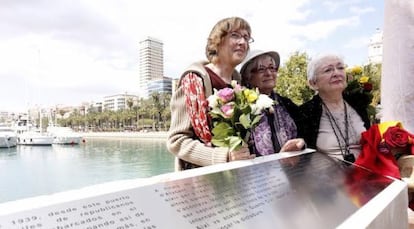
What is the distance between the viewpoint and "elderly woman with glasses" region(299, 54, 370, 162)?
82.5 inches

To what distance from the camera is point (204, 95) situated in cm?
168

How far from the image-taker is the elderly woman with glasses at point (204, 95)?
1594 mm

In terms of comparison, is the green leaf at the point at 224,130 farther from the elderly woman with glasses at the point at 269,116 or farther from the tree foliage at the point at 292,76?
the tree foliage at the point at 292,76

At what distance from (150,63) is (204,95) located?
8506 cm

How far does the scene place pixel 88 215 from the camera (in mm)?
688

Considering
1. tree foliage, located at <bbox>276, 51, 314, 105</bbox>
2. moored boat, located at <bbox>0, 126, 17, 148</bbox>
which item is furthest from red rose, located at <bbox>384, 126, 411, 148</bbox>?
moored boat, located at <bbox>0, 126, 17, 148</bbox>

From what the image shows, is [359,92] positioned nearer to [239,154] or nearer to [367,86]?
[367,86]

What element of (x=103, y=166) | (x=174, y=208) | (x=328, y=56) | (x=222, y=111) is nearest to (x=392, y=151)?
(x=328, y=56)

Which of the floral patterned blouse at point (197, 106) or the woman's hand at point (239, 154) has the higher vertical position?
the floral patterned blouse at point (197, 106)

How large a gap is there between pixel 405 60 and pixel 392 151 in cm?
120

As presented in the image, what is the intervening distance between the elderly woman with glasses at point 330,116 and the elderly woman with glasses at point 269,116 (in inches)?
6.0

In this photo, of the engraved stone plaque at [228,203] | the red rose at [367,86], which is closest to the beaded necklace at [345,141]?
the red rose at [367,86]

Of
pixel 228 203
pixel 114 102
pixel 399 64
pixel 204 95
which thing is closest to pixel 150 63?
pixel 114 102

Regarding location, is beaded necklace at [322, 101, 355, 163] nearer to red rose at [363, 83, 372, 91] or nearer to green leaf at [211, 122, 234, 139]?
red rose at [363, 83, 372, 91]
